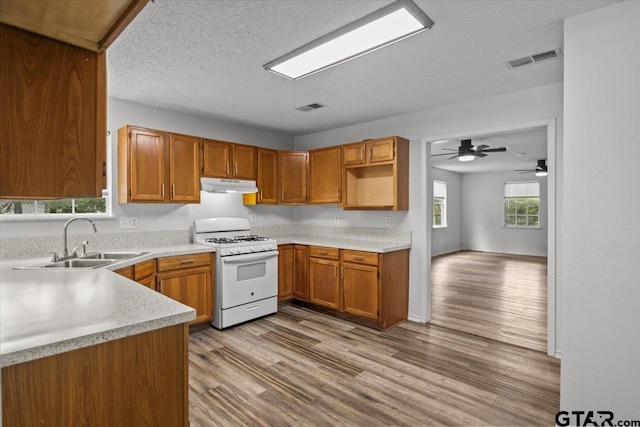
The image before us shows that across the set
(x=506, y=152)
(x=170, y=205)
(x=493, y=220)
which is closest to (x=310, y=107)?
(x=170, y=205)

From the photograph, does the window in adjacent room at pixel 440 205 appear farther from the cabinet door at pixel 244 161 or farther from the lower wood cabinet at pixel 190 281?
the lower wood cabinet at pixel 190 281

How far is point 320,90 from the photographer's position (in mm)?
3326

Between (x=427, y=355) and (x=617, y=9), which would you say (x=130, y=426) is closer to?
(x=427, y=355)

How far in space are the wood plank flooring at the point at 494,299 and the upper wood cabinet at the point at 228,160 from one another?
3.04 meters

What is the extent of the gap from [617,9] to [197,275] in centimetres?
396

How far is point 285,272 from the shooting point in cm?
459

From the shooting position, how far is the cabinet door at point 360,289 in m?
3.75

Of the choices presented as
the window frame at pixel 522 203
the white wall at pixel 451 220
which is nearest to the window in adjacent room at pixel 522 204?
the window frame at pixel 522 203

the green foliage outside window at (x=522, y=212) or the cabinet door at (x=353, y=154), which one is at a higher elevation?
the cabinet door at (x=353, y=154)

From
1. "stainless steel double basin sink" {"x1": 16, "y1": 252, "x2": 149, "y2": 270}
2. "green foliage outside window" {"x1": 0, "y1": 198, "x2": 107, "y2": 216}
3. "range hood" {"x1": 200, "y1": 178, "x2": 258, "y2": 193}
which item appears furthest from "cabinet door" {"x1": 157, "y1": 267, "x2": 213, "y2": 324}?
"green foliage outside window" {"x1": 0, "y1": 198, "x2": 107, "y2": 216}

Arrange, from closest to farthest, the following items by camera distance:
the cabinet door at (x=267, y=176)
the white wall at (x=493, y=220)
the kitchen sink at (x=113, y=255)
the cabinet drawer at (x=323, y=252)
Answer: the kitchen sink at (x=113, y=255)
the cabinet drawer at (x=323, y=252)
the cabinet door at (x=267, y=176)
the white wall at (x=493, y=220)

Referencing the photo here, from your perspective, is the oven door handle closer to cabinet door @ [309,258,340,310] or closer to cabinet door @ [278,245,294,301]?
cabinet door @ [278,245,294,301]

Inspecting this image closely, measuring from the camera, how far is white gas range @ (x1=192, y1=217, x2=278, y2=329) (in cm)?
375

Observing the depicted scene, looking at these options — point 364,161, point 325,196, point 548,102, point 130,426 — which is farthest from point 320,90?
point 130,426
